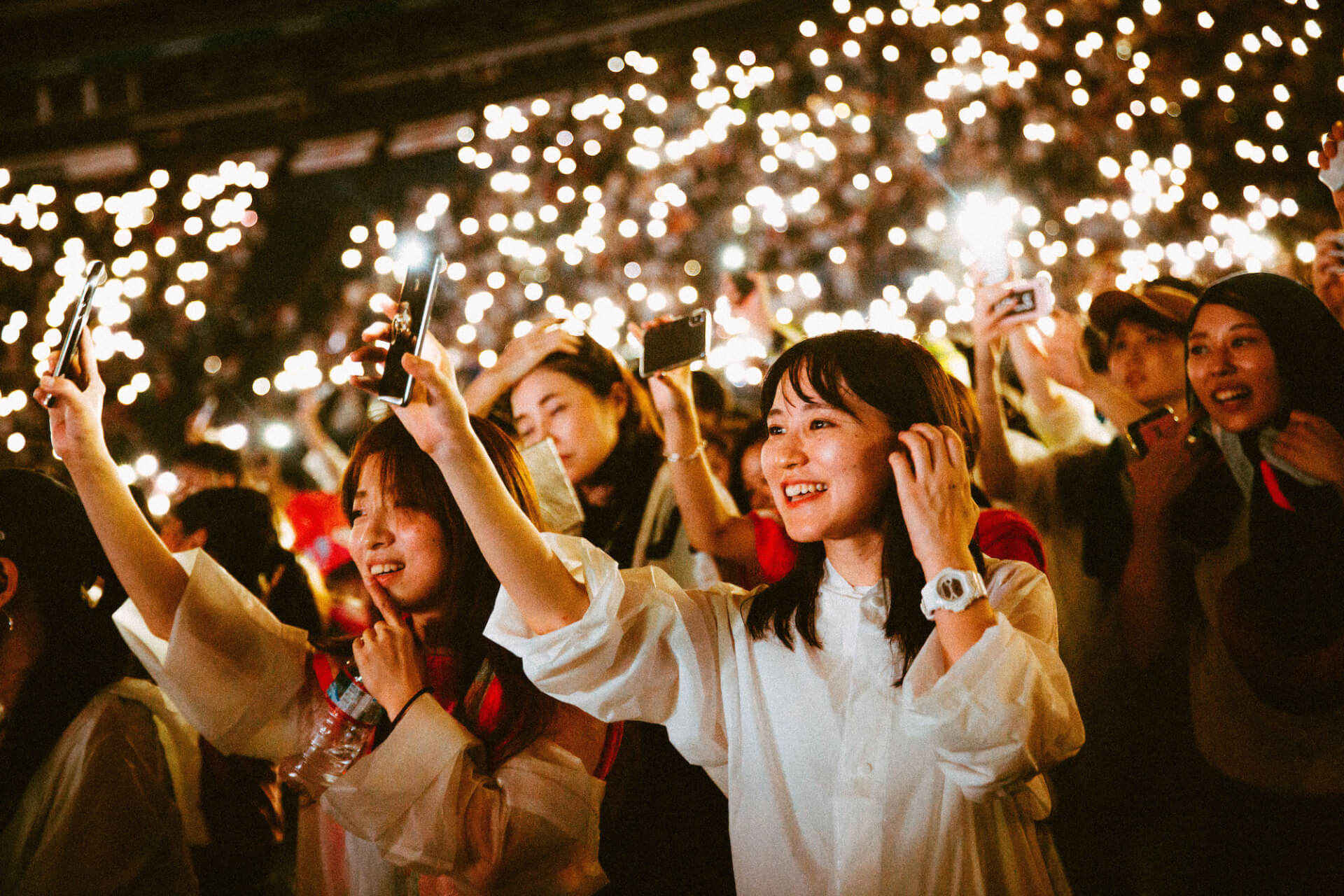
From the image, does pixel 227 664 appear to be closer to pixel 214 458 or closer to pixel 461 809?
pixel 461 809

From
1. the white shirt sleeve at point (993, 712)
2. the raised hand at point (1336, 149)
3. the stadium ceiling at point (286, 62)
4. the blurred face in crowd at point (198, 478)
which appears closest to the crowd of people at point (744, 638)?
the white shirt sleeve at point (993, 712)

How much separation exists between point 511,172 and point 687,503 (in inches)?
145

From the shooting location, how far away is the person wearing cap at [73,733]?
1741mm

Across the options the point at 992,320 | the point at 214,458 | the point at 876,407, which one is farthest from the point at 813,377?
the point at 214,458

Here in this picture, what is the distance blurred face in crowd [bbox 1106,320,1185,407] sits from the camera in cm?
270

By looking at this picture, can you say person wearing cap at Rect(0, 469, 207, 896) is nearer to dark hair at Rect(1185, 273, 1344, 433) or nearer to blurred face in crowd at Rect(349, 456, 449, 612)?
blurred face in crowd at Rect(349, 456, 449, 612)

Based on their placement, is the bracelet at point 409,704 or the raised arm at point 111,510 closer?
the bracelet at point 409,704

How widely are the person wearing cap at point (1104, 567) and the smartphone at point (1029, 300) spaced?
24 mm

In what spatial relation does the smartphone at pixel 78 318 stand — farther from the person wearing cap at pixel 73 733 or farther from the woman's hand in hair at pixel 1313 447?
the woman's hand in hair at pixel 1313 447

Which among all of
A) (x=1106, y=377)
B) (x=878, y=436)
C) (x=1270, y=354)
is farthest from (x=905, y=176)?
(x=878, y=436)

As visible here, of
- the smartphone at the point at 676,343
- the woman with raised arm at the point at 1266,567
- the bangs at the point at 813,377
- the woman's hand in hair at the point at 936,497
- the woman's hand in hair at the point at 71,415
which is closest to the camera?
the woman's hand in hair at the point at 936,497

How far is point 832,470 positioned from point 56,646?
6.03 ft

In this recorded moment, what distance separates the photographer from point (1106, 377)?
2.97 meters

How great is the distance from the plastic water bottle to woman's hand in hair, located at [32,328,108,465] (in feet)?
2.48
